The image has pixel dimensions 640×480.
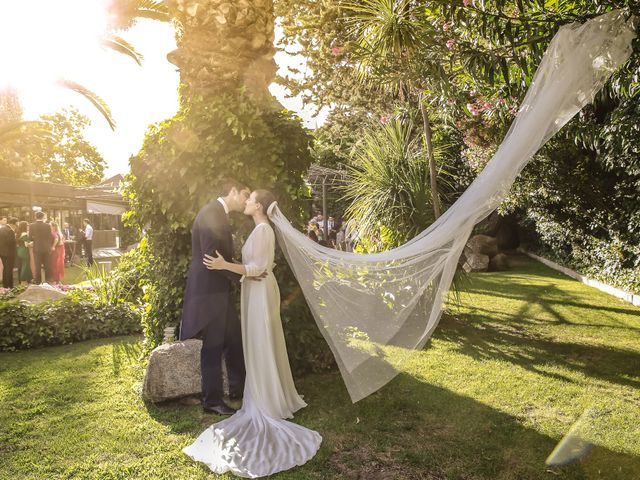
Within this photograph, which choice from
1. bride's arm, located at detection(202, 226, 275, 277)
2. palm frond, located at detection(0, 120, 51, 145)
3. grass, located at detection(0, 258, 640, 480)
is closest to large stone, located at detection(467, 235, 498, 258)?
grass, located at detection(0, 258, 640, 480)

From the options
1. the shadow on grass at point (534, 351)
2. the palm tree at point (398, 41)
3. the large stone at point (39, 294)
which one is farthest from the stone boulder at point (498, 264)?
the large stone at point (39, 294)

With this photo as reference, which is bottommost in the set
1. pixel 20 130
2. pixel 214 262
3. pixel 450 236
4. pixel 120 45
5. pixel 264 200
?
pixel 214 262

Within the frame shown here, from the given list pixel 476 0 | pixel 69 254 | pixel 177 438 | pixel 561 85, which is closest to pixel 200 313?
pixel 177 438

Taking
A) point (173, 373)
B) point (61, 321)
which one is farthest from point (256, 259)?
point (61, 321)

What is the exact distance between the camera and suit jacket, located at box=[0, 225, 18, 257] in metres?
12.1

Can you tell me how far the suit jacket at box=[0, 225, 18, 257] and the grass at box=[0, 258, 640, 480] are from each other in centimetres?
619

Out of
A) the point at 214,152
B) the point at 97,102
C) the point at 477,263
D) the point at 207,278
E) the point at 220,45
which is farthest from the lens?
the point at 477,263

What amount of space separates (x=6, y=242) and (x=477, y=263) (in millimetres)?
13083

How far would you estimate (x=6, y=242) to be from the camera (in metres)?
→ 12.2

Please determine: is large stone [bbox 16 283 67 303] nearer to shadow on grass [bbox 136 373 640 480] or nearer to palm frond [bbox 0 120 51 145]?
shadow on grass [bbox 136 373 640 480]

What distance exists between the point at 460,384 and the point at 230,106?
13.1 feet

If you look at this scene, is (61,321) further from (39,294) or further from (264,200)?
(264,200)

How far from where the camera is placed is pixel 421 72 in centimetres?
629

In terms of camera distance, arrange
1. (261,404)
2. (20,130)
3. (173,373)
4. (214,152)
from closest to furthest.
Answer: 1. (261,404)
2. (173,373)
3. (214,152)
4. (20,130)
